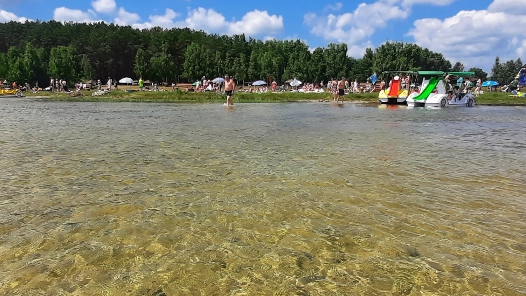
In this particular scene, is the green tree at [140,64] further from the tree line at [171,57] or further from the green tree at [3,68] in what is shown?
the green tree at [3,68]

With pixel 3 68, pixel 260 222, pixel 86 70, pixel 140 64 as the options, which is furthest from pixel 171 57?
pixel 260 222

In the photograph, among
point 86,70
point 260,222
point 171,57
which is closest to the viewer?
point 260,222

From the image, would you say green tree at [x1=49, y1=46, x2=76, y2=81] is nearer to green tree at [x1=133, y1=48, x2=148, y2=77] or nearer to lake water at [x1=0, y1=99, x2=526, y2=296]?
green tree at [x1=133, y1=48, x2=148, y2=77]

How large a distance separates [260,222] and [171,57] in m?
118

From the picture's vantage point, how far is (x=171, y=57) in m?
116

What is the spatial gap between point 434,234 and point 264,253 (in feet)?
6.80

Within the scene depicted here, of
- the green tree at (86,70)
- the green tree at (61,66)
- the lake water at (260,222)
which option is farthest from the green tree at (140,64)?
the lake water at (260,222)

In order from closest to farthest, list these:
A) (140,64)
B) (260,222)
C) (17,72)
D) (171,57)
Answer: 1. (260,222)
2. (17,72)
3. (140,64)
4. (171,57)

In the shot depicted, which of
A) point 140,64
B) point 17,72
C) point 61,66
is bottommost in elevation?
point 17,72

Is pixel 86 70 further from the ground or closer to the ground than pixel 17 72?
further from the ground

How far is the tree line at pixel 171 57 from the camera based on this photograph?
3876 inches

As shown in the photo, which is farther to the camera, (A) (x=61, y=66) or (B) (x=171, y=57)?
(B) (x=171, y=57)

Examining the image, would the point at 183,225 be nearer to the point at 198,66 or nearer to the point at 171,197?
the point at 171,197

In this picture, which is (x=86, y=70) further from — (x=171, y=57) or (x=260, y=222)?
(x=260, y=222)
